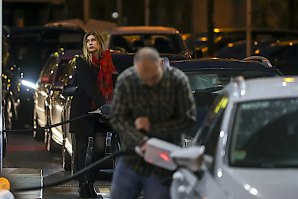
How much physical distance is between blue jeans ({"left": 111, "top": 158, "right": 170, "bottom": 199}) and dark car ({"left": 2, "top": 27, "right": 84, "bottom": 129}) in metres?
13.1

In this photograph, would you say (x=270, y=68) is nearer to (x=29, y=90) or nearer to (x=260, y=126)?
(x=260, y=126)

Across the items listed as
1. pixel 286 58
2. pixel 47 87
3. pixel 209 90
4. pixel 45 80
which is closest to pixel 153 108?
pixel 209 90

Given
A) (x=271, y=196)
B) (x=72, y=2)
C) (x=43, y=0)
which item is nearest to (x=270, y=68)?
(x=271, y=196)

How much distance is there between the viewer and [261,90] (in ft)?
26.8

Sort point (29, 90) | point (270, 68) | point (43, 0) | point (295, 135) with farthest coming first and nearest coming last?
1. point (43, 0)
2. point (29, 90)
3. point (270, 68)
4. point (295, 135)

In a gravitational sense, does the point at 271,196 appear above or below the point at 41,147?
above

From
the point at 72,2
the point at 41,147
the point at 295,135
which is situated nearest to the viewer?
the point at 295,135

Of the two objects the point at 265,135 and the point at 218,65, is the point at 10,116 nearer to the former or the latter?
the point at 218,65

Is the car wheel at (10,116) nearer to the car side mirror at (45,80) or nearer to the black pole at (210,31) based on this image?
the car side mirror at (45,80)

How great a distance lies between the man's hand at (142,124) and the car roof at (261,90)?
624mm

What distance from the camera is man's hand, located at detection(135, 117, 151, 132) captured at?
318 inches

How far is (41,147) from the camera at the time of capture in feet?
62.5

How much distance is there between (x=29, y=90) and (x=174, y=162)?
14.8 meters

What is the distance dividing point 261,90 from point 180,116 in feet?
2.02
